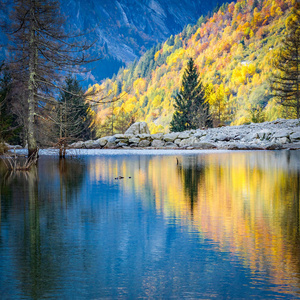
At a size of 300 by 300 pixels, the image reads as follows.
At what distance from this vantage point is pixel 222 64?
5536 inches

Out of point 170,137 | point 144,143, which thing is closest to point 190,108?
point 170,137

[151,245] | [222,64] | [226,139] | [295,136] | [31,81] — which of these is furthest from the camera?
[222,64]

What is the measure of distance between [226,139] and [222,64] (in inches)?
4430

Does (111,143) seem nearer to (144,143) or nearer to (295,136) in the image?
(144,143)

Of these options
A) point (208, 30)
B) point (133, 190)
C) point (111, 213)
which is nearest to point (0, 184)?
point (133, 190)

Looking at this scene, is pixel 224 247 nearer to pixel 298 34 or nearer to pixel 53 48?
pixel 53 48

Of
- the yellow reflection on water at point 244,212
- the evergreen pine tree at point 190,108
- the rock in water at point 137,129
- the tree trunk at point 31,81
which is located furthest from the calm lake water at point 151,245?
the evergreen pine tree at point 190,108

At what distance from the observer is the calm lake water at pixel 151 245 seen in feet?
9.33

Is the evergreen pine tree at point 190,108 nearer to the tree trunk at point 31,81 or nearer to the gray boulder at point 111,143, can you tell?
the gray boulder at point 111,143

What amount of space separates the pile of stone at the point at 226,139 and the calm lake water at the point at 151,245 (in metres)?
23.1

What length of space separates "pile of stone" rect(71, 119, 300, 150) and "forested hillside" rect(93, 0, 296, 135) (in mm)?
53399

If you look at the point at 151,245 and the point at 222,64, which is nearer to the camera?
the point at 151,245

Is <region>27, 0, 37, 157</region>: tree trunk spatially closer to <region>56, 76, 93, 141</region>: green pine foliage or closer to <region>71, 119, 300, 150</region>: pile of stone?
<region>56, 76, 93, 141</region>: green pine foliage

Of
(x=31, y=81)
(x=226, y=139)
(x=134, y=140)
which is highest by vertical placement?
(x=31, y=81)
